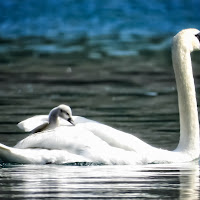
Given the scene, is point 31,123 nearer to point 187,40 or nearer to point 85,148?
point 85,148

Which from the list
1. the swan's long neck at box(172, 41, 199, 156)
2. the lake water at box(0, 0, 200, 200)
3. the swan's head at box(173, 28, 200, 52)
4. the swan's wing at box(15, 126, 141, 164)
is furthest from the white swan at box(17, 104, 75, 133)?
the swan's head at box(173, 28, 200, 52)

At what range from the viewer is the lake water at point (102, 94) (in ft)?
30.1

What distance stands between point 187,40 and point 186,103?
2.41 ft

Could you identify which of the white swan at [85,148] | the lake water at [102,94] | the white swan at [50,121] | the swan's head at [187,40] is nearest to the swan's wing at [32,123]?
the white swan at [50,121]

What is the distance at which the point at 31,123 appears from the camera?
11.1 metres

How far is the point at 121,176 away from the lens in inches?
384

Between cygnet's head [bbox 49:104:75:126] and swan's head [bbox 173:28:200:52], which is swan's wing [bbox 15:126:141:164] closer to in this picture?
cygnet's head [bbox 49:104:75:126]

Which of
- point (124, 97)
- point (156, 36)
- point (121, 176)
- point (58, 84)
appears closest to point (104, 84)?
point (58, 84)

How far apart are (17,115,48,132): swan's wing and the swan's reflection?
0.83 metres

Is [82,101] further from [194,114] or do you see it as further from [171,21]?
[171,21]

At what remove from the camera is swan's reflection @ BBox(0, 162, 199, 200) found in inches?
343

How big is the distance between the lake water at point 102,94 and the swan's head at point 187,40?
139 cm

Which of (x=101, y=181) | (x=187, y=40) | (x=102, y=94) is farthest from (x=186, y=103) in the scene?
(x=102, y=94)

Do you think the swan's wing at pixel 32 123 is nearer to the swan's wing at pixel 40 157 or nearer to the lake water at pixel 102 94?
the swan's wing at pixel 40 157
